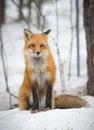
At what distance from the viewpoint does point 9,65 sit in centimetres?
552

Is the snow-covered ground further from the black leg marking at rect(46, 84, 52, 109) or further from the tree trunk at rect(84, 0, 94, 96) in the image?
the tree trunk at rect(84, 0, 94, 96)

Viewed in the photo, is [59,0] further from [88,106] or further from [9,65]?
[88,106]

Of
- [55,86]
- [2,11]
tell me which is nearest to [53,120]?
[55,86]

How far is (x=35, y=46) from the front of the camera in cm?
301

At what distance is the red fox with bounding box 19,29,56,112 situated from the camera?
3033 millimetres

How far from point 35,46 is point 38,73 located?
223 mm

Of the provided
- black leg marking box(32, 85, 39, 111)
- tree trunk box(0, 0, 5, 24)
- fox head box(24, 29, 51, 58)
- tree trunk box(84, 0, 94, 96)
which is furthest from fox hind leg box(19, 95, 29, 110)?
tree trunk box(0, 0, 5, 24)

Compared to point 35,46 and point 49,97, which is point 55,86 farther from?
point 35,46

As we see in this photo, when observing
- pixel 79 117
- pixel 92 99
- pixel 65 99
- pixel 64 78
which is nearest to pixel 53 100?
pixel 65 99

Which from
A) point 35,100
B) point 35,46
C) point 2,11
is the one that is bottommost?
point 35,100

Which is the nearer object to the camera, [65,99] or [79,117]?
Answer: [79,117]

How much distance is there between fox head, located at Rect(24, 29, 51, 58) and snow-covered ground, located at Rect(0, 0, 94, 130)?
17.6 inches

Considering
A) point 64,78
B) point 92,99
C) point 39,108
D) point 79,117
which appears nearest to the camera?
point 79,117

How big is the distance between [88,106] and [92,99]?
396 mm
